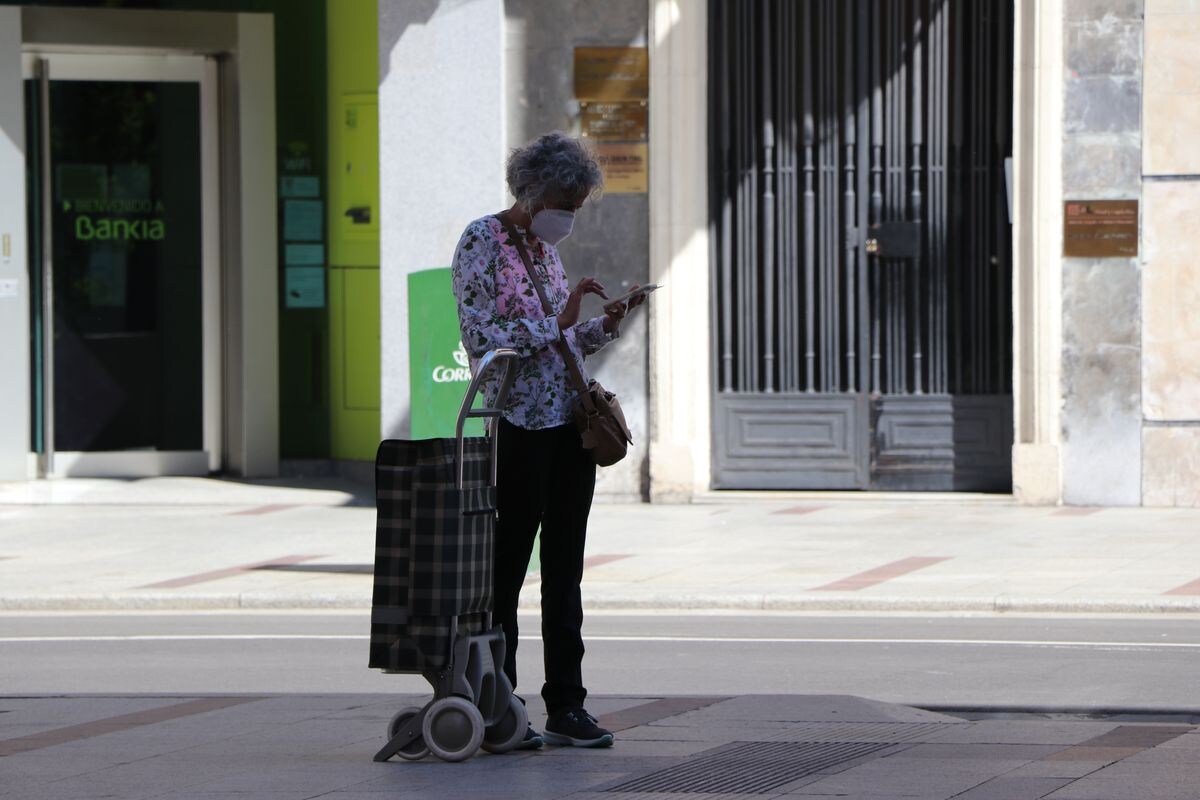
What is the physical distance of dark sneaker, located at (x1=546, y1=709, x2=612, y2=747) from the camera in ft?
20.0

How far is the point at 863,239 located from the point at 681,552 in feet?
12.7

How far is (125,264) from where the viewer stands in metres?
16.8

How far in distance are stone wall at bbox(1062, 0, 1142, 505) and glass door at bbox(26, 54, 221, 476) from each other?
701cm

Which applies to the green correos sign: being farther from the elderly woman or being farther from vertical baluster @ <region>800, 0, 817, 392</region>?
the elderly woman

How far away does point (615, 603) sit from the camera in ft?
34.4

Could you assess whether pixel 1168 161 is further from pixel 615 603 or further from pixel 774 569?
pixel 615 603

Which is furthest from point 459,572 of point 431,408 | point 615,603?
point 431,408

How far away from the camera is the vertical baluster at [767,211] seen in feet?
50.3

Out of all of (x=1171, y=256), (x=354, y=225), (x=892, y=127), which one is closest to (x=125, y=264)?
(x=354, y=225)

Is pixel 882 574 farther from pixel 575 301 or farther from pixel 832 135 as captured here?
pixel 575 301

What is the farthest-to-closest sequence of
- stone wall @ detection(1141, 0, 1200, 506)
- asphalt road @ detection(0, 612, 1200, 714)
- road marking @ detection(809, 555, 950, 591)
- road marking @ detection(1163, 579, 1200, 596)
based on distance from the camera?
1. stone wall @ detection(1141, 0, 1200, 506)
2. road marking @ detection(809, 555, 950, 591)
3. road marking @ detection(1163, 579, 1200, 596)
4. asphalt road @ detection(0, 612, 1200, 714)

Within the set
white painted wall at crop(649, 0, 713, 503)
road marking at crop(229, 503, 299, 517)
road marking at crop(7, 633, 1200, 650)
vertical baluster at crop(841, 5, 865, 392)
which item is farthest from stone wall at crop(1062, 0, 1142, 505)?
road marking at crop(7, 633, 1200, 650)

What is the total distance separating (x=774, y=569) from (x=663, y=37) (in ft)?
16.9

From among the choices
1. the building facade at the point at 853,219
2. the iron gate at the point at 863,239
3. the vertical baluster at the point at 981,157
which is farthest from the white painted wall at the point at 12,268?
the vertical baluster at the point at 981,157
